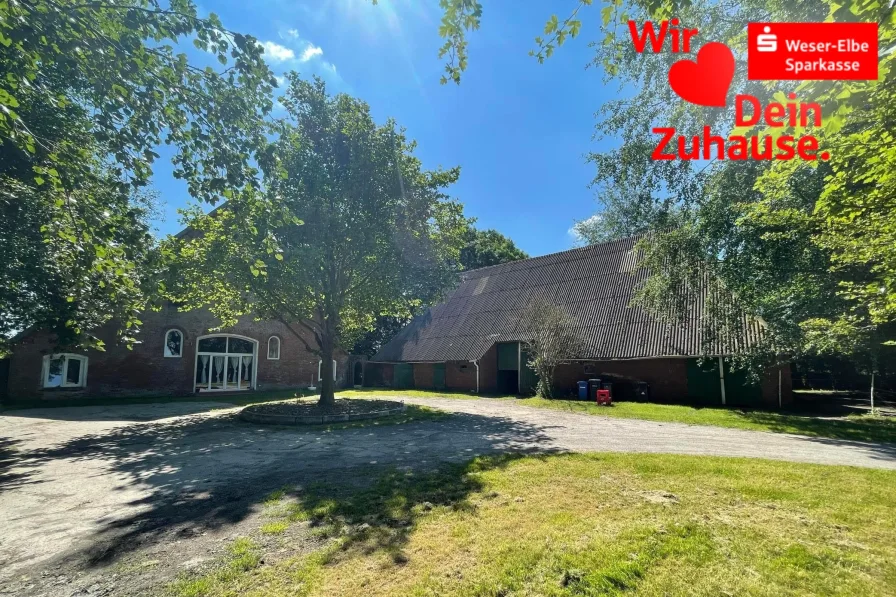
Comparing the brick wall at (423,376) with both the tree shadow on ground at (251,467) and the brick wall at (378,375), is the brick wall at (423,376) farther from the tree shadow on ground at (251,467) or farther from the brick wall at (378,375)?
the tree shadow on ground at (251,467)

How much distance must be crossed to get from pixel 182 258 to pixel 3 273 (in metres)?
4.66

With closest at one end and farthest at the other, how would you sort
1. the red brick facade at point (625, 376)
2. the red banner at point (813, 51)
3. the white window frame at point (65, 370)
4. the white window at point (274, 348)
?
1. the red banner at point (813, 51)
2. the red brick facade at point (625, 376)
3. the white window frame at point (65, 370)
4. the white window at point (274, 348)

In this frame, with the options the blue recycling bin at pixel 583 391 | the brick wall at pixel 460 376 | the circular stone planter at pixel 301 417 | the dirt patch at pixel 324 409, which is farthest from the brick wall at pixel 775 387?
the circular stone planter at pixel 301 417

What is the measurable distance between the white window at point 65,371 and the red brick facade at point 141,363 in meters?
0.20

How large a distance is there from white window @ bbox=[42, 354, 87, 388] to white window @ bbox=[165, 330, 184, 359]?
11.2 feet

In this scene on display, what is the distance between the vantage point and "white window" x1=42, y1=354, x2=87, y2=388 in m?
20.0

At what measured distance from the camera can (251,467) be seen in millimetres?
7523

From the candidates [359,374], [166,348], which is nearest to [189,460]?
[166,348]

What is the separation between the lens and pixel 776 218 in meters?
11.9

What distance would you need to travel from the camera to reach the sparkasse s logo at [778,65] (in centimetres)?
559

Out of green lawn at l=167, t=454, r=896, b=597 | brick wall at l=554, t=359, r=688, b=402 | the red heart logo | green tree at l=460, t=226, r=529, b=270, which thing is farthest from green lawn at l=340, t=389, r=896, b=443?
green tree at l=460, t=226, r=529, b=270

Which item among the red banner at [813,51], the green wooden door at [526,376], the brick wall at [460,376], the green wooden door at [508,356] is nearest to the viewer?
the red banner at [813,51]

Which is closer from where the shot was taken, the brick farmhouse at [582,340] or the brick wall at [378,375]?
the brick farmhouse at [582,340]

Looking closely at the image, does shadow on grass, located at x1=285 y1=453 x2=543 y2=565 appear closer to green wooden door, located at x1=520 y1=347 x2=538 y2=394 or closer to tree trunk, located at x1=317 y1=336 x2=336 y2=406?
tree trunk, located at x1=317 y1=336 x2=336 y2=406
